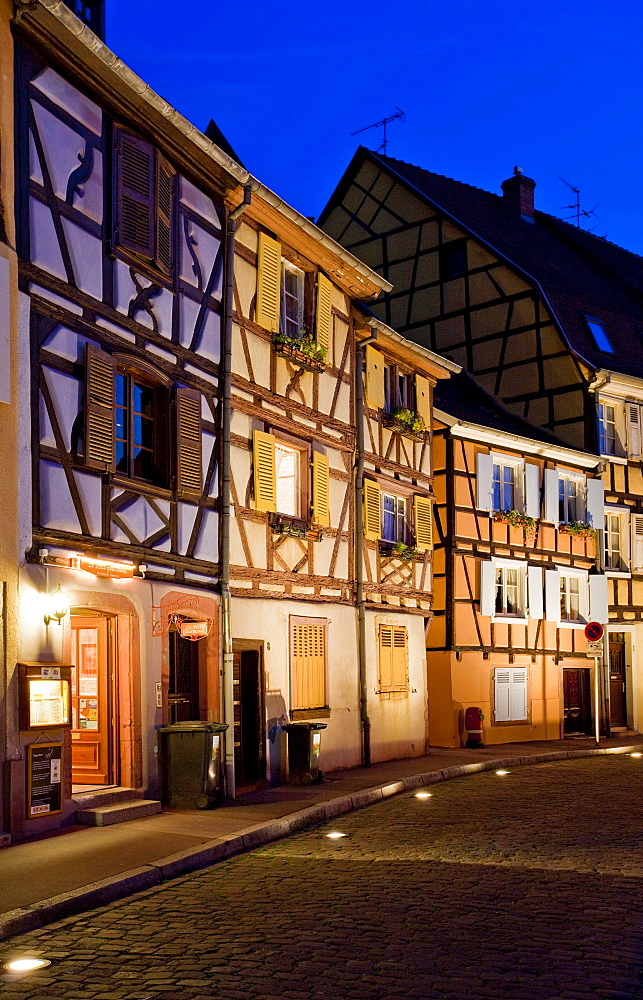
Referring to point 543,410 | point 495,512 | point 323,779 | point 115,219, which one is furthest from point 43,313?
point 543,410

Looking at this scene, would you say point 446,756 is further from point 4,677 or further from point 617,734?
point 4,677

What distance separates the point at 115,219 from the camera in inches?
482

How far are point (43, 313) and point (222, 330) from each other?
4.02 m

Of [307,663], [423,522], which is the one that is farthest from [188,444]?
[423,522]

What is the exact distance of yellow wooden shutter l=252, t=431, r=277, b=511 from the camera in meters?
15.4

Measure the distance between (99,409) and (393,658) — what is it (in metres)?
9.69

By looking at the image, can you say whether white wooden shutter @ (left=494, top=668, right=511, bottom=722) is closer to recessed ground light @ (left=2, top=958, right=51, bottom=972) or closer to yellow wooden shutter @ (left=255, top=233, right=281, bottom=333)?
yellow wooden shutter @ (left=255, top=233, right=281, bottom=333)

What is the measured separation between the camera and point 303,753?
15438mm

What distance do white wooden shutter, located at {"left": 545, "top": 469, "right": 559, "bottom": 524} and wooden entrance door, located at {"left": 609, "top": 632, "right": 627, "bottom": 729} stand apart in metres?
4.06

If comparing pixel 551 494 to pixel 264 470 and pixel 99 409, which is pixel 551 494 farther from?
pixel 99 409

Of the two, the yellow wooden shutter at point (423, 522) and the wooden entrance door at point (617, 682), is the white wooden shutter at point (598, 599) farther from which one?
the yellow wooden shutter at point (423, 522)

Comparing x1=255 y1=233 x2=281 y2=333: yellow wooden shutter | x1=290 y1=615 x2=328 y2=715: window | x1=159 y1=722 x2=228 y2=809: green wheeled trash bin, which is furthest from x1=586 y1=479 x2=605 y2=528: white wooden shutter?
x1=159 y1=722 x2=228 y2=809: green wheeled trash bin

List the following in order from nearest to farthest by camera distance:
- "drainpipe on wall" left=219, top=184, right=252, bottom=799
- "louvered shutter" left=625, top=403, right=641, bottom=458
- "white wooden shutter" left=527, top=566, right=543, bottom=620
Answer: "drainpipe on wall" left=219, top=184, right=252, bottom=799 → "white wooden shutter" left=527, top=566, right=543, bottom=620 → "louvered shutter" left=625, top=403, right=641, bottom=458

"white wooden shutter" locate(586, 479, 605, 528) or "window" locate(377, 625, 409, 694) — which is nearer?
"window" locate(377, 625, 409, 694)
